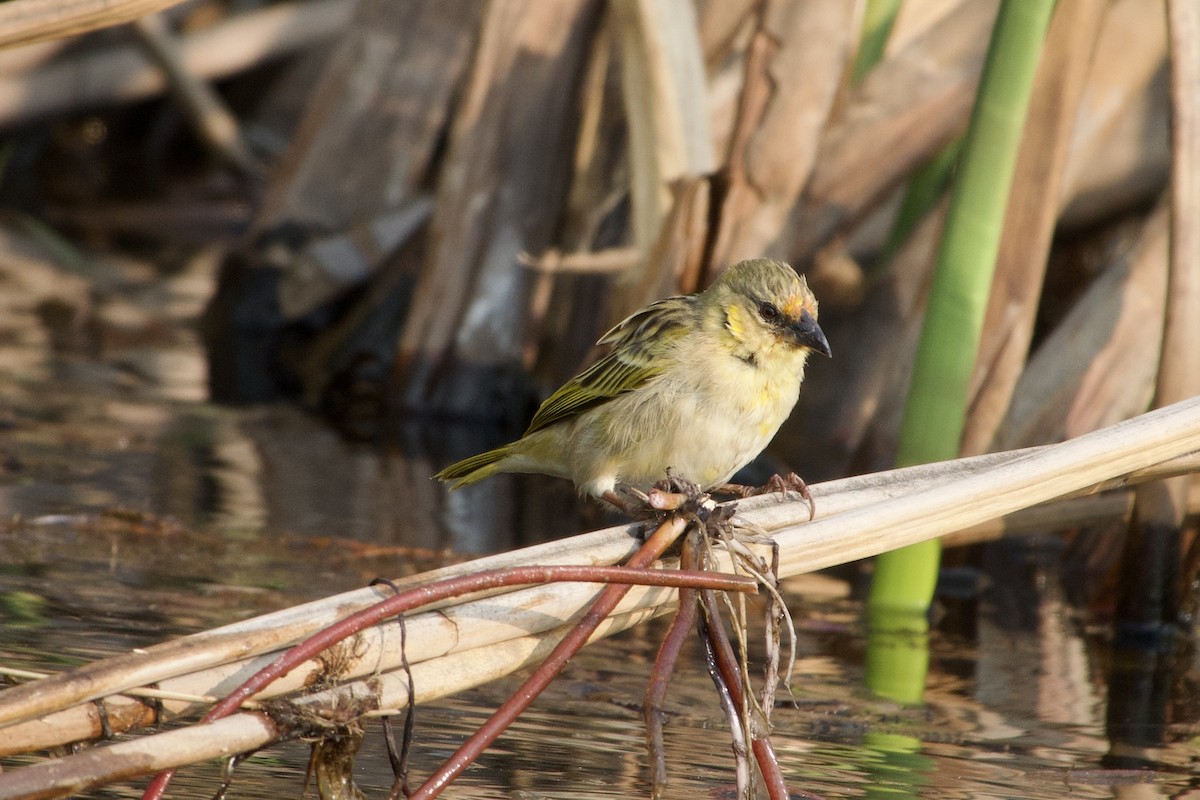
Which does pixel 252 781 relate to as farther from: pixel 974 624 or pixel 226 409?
pixel 226 409

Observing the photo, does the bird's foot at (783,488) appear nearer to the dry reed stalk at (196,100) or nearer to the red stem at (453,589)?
the red stem at (453,589)

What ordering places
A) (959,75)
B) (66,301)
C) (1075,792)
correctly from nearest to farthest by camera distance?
(1075,792) → (959,75) → (66,301)

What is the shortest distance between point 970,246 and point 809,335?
3.24ft

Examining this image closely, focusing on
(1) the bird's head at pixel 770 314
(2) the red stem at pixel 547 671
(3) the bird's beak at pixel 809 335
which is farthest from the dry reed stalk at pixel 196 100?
(2) the red stem at pixel 547 671

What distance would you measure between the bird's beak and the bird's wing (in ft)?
0.99

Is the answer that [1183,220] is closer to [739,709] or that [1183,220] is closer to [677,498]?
[677,498]

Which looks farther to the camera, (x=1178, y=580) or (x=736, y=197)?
(x=736, y=197)

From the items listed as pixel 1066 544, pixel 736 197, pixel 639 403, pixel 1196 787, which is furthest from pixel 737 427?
pixel 1066 544

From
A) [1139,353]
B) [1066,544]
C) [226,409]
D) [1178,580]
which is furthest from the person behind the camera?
[226,409]

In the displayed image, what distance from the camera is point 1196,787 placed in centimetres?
346

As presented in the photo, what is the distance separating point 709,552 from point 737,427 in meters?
1.00

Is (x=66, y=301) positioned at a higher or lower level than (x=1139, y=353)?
higher

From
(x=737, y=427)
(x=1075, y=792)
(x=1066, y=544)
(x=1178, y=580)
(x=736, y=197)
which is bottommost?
(x=1075, y=792)

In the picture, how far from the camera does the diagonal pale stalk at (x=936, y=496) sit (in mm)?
2795
